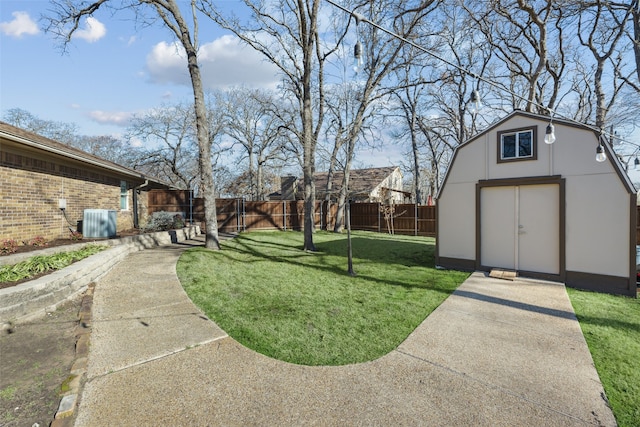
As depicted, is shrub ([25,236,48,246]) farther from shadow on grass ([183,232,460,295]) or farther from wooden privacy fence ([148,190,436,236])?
wooden privacy fence ([148,190,436,236])

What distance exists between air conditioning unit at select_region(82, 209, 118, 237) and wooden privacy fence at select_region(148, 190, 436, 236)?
25.1ft

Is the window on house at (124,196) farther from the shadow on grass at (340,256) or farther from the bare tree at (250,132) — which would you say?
the bare tree at (250,132)

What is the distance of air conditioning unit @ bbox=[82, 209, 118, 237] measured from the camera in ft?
26.0

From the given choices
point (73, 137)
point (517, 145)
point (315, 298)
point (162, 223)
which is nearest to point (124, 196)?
point (162, 223)

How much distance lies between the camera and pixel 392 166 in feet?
100

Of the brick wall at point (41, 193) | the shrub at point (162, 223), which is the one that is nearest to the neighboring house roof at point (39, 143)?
the brick wall at point (41, 193)

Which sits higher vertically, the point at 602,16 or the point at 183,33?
the point at 602,16

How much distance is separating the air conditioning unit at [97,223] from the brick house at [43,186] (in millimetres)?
600

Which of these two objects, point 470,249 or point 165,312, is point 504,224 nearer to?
point 470,249

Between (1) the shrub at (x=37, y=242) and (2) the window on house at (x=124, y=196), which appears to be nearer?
(1) the shrub at (x=37, y=242)

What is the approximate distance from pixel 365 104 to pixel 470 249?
10979mm

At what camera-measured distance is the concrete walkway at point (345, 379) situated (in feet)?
7.66

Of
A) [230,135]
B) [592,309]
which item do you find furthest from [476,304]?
[230,135]

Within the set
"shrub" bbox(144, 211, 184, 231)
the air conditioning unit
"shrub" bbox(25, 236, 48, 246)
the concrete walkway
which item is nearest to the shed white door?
the concrete walkway
